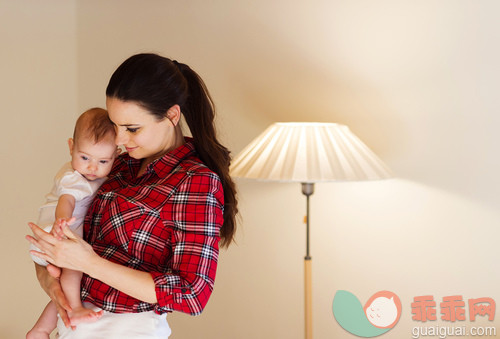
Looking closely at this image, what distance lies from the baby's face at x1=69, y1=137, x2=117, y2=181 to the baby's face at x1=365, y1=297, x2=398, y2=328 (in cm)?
142

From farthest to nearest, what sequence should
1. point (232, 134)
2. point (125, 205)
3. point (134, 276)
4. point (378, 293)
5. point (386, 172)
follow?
point (232, 134) < point (378, 293) < point (386, 172) < point (125, 205) < point (134, 276)

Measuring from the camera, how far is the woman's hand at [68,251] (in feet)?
4.16

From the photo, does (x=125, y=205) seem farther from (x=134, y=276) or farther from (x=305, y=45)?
(x=305, y=45)

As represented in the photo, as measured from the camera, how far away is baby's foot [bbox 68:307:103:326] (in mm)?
1349

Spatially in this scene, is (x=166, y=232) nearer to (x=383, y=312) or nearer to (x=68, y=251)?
(x=68, y=251)

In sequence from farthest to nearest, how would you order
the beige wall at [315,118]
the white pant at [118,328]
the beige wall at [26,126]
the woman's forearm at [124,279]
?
the beige wall at [26,126]
the beige wall at [315,118]
the white pant at [118,328]
the woman's forearm at [124,279]

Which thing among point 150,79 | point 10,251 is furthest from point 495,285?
point 10,251

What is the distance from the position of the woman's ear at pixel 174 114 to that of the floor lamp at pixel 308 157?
0.76 m

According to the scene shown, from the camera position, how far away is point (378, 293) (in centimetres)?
Answer: 251

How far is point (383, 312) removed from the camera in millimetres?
2504

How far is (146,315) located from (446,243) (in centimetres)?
142

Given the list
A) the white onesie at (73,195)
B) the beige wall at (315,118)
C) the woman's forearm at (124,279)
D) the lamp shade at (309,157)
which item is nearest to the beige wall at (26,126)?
the beige wall at (315,118)

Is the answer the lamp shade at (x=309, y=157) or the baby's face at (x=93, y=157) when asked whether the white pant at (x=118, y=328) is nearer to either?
the baby's face at (x=93, y=157)

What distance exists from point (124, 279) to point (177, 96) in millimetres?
442
